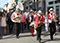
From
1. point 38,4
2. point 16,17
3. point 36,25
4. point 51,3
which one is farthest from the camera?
point 38,4

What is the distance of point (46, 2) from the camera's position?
800 inches

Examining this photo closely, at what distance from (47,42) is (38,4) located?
15362mm

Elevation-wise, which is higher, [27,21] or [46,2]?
[46,2]

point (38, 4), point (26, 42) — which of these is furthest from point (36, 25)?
point (38, 4)

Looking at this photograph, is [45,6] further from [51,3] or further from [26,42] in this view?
[26,42]

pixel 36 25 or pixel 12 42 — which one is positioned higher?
pixel 36 25

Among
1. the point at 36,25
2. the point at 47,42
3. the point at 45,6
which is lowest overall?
the point at 47,42

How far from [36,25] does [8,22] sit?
3631 mm

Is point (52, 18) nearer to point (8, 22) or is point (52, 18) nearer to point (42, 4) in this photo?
point (8, 22)

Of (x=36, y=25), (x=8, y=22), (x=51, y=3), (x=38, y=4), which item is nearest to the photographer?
(x=36, y=25)

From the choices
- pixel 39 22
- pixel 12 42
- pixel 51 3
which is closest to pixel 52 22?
pixel 39 22

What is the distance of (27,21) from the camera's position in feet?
34.0

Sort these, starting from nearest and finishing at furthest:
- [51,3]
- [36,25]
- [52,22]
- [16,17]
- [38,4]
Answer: [36,25] < [52,22] < [16,17] < [51,3] < [38,4]

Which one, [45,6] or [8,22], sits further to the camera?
[45,6]
